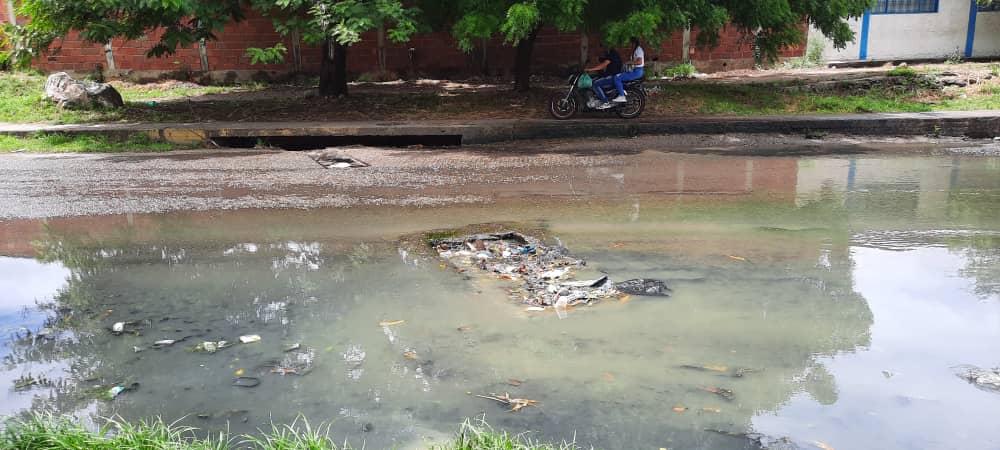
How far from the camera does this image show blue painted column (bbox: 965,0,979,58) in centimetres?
2116

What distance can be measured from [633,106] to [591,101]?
0.85 meters

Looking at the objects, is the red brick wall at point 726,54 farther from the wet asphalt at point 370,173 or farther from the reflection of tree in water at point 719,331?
the reflection of tree in water at point 719,331

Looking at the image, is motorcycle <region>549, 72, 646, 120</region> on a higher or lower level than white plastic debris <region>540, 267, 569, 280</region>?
higher

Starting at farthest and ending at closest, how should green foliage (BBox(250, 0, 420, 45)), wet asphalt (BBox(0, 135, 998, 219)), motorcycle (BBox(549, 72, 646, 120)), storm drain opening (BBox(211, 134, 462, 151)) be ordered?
motorcycle (BBox(549, 72, 646, 120)) < storm drain opening (BBox(211, 134, 462, 151)) < green foliage (BBox(250, 0, 420, 45)) < wet asphalt (BBox(0, 135, 998, 219))

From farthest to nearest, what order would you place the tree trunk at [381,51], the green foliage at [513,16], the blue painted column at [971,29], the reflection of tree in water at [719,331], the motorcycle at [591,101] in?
the blue painted column at [971,29]
the tree trunk at [381,51]
the motorcycle at [591,101]
the green foliage at [513,16]
the reflection of tree in water at [719,331]

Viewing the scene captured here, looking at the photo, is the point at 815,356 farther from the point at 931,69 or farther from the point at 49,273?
the point at 931,69

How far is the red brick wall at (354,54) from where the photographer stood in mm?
19984

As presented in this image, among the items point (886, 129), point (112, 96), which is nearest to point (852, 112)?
point (886, 129)

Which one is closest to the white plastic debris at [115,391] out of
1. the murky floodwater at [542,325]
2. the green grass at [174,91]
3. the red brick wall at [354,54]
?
the murky floodwater at [542,325]

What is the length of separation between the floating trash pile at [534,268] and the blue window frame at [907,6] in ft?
62.3

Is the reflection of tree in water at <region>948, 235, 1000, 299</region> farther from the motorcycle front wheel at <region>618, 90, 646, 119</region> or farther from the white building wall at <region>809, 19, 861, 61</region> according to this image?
the white building wall at <region>809, 19, 861, 61</region>

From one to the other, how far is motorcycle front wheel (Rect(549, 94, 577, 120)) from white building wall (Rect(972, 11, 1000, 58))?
46.5ft

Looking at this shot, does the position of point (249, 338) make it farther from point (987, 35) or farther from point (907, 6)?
point (987, 35)

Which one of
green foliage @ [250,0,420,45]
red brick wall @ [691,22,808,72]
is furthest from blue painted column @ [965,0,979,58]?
green foliage @ [250,0,420,45]
